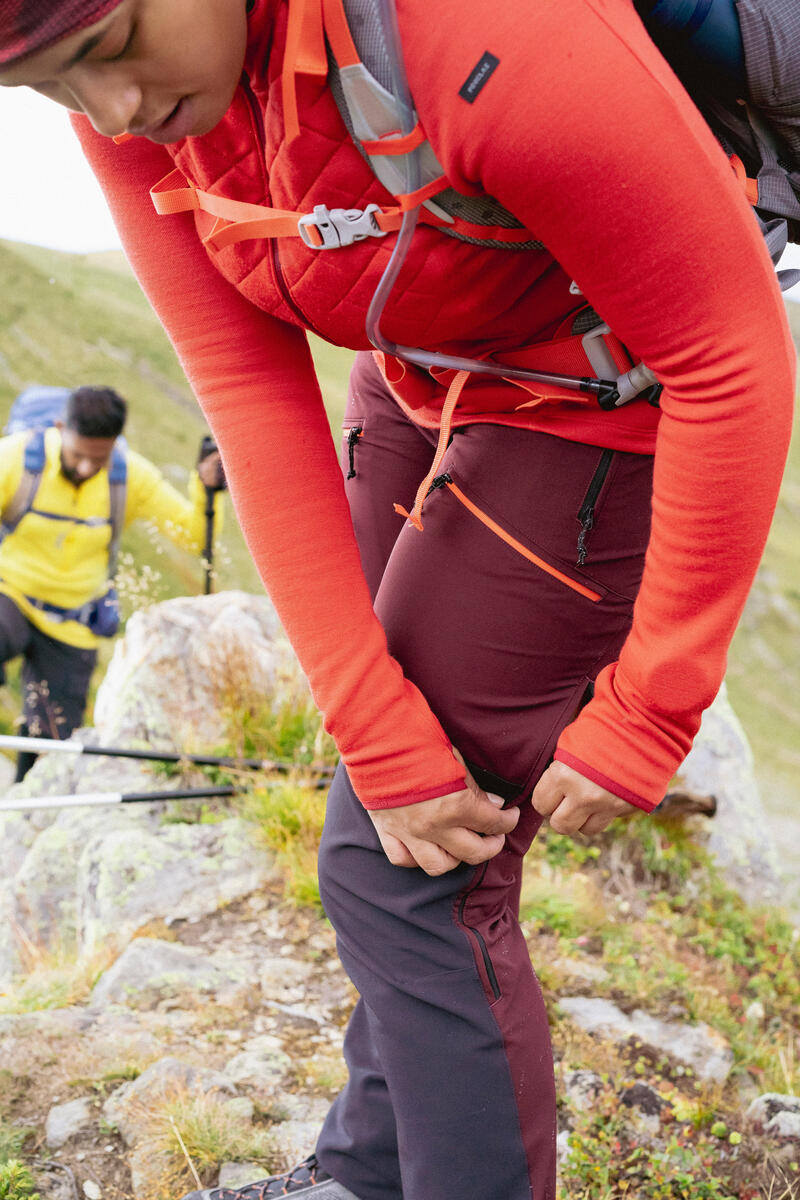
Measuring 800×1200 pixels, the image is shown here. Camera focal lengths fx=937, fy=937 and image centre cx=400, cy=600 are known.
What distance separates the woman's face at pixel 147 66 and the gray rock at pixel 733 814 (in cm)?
418

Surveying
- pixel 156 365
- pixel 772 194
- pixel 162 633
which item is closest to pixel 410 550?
pixel 772 194

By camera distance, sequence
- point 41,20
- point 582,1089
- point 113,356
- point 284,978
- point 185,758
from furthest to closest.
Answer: point 113,356
point 185,758
point 284,978
point 582,1089
point 41,20

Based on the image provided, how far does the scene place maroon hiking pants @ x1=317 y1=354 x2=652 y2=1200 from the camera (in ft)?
4.22

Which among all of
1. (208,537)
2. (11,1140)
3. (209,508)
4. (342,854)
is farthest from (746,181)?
(208,537)

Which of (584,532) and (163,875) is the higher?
(584,532)

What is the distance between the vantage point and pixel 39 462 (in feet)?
20.4

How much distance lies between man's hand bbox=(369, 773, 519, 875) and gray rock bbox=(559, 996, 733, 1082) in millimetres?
1868

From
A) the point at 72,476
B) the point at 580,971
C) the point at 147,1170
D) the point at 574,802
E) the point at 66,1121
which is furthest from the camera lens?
the point at 72,476

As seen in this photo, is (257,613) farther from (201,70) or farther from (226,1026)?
(201,70)

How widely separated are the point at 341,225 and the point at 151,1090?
7.12ft

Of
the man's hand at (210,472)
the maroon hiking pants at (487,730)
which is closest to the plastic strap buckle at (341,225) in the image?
the maroon hiking pants at (487,730)

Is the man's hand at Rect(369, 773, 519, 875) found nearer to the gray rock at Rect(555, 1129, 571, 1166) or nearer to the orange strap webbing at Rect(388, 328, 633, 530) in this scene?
the orange strap webbing at Rect(388, 328, 633, 530)

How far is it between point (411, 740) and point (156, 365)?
14.1 metres

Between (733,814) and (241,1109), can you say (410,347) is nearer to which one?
(241,1109)
